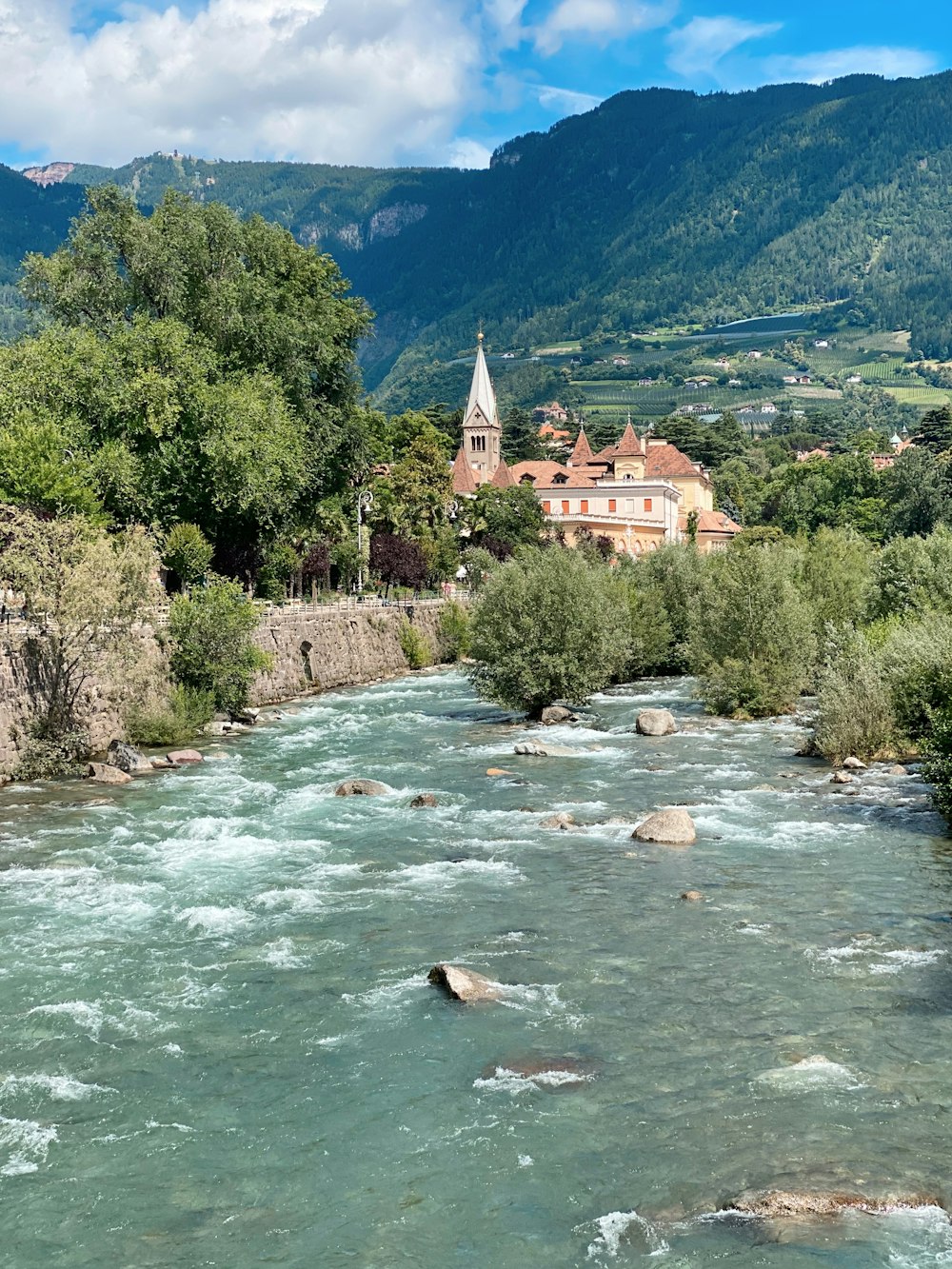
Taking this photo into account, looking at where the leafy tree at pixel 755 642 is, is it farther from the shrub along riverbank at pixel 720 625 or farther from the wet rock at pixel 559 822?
the wet rock at pixel 559 822

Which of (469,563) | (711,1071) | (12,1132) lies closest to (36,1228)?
(12,1132)

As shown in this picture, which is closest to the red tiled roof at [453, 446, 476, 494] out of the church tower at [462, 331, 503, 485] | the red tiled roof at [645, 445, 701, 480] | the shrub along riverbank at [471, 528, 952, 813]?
the red tiled roof at [645, 445, 701, 480]

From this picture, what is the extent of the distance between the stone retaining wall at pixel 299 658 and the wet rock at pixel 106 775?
1.77 m

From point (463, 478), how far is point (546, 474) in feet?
57.3

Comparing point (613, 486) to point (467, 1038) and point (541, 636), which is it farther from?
point (467, 1038)

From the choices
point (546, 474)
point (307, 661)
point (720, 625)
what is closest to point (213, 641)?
point (307, 661)

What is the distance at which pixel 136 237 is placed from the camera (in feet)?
144

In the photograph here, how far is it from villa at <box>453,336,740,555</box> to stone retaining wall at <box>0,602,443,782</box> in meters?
42.4

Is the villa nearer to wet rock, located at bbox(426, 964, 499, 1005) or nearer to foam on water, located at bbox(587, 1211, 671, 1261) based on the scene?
wet rock, located at bbox(426, 964, 499, 1005)

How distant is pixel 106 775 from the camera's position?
92.0ft

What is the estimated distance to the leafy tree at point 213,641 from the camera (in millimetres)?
36438

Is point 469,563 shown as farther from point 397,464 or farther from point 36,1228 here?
point 36,1228

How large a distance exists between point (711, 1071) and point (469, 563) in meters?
63.7

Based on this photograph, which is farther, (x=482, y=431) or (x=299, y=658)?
(x=482, y=431)
